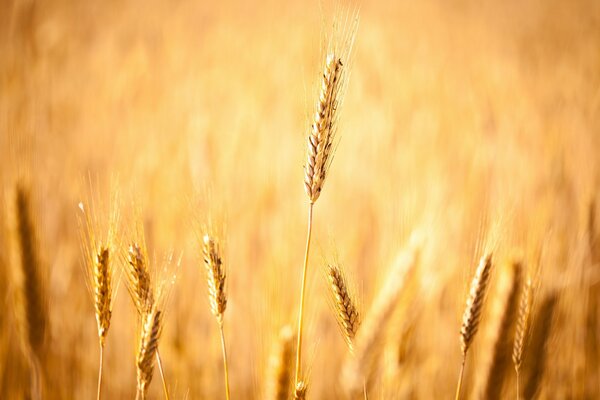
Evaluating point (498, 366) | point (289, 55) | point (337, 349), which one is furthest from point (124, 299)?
point (289, 55)

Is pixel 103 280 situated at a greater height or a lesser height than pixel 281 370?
greater

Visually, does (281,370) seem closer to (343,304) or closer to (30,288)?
(343,304)

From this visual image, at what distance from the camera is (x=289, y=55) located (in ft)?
16.6

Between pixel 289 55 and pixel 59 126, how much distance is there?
2.98 metres

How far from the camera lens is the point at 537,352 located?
1.05 meters

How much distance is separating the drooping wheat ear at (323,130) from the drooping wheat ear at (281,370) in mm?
315

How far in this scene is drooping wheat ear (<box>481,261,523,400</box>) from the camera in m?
0.91

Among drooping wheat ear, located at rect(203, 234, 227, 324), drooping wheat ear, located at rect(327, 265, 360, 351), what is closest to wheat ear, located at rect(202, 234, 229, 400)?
drooping wheat ear, located at rect(203, 234, 227, 324)

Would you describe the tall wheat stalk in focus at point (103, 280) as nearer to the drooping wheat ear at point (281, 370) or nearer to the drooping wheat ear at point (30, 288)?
the drooping wheat ear at point (30, 288)

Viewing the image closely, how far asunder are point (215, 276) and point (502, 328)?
706 millimetres

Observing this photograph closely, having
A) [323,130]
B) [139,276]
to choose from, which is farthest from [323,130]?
[139,276]

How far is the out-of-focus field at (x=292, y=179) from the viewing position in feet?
4.66

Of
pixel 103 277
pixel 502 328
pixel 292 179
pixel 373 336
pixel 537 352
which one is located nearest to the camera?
pixel 373 336

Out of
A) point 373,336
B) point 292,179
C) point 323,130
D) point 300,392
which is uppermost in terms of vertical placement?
point 292,179
